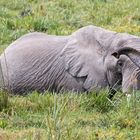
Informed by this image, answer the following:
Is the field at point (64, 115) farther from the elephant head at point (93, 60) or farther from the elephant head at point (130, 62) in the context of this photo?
the elephant head at point (93, 60)

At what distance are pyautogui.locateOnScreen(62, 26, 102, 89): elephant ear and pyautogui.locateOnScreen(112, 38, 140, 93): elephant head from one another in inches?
12.8

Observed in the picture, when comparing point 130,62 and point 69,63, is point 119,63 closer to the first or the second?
point 130,62

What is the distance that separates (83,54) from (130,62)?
26.6 inches

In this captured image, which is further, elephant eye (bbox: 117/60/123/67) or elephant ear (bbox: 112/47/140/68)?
elephant eye (bbox: 117/60/123/67)

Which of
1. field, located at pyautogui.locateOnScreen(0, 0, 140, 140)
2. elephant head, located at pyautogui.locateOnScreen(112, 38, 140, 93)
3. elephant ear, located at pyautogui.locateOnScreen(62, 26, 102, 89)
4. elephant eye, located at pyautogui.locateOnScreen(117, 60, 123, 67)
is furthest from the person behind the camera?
elephant ear, located at pyautogui.locateOnScreen(62, 26, 102, 89)

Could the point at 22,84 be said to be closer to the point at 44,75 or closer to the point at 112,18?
the point at 44,75

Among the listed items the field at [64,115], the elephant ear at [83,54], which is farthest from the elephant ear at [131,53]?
the field at [64,115]

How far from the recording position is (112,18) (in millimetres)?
12953

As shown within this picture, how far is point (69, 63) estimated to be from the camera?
8641mm

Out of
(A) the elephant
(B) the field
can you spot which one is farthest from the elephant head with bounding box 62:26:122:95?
(B) the field

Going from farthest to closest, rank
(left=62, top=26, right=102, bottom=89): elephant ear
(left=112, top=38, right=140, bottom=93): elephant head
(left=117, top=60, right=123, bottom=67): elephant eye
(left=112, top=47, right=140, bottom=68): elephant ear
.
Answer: (left=62, top=26, right=102, bottom=89): elephant ear
(left=117, top=60, right=123, bottom=67): elephant eye
(left=112, top=47, right=140, bottom=68): elephant ear
(left=112, top=38, right=140, bottom=93): elephant head

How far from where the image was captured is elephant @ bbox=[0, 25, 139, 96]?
8406mm

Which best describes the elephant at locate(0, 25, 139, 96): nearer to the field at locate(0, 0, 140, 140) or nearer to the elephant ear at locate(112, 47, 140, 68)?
the elephant ear at locate(112, 47, 140, 68)

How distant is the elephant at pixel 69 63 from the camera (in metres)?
8.41
